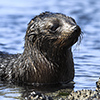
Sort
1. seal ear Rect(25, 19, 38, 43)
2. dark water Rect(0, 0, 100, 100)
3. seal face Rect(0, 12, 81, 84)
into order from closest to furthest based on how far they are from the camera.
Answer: seal face Rect(0, 12, 81, 84) < seal ear Rect(25, 19, 38, 43) < dark water Rect(0, 0, 100, 100)

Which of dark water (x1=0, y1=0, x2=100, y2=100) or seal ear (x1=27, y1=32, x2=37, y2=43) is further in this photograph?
dark water (x1=0, y1=0, x2=100, y2=100)

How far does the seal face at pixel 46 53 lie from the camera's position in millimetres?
7742

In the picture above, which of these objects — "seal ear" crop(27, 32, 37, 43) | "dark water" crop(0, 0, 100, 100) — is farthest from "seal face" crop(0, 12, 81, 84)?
"dark water" crop(0, 0, 100, 100)

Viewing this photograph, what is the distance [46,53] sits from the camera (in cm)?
799

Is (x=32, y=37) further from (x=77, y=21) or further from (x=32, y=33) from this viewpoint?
(x=77, y=21)

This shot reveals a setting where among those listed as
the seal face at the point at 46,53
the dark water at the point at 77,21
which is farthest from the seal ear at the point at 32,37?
the dark water at the point at 77,21

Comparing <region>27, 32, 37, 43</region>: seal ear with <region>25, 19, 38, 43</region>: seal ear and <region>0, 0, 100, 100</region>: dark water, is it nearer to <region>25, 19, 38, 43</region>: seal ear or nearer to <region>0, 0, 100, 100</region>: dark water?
<region>25, 19, 38, 43</region>: seal ear

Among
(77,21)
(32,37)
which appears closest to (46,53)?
(32,37)

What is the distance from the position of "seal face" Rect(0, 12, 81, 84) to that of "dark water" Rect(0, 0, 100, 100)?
31cm

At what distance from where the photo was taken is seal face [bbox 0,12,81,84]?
7742 millimetres

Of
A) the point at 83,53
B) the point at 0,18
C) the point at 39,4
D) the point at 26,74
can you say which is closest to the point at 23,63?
the point at 26,74

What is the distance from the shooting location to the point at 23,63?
26.8ft

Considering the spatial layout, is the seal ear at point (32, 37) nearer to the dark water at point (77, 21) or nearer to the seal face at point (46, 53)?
the seal face at point (46, 53)

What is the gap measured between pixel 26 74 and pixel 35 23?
955 mm
